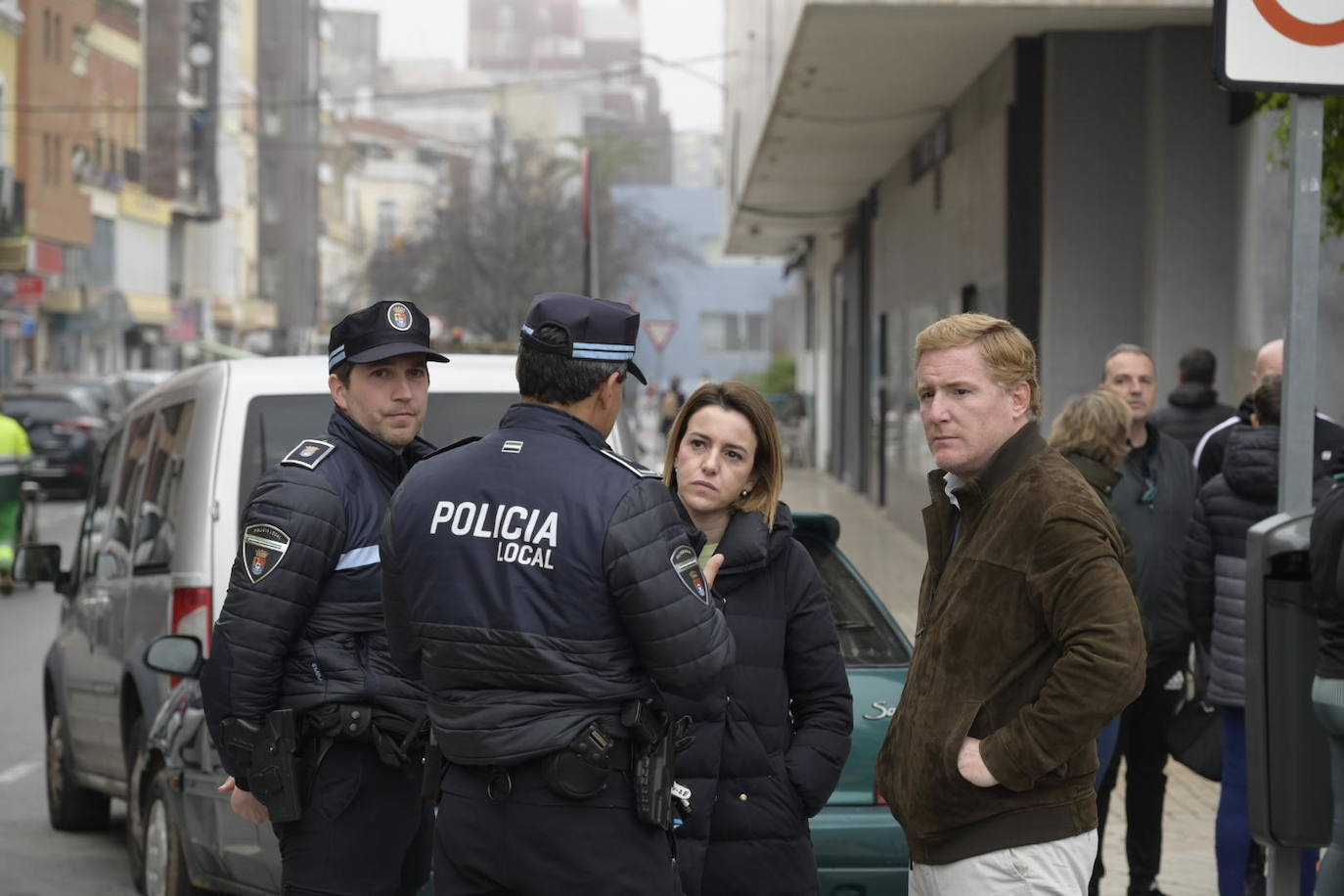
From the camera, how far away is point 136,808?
7.28 metres

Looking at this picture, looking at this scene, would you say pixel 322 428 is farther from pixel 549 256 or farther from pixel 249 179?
pixel 249 179

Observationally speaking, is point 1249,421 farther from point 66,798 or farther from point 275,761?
point 66,798

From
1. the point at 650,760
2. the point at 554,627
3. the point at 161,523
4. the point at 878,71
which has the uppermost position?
the point at 878,71

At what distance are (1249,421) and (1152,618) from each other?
0.88 meters

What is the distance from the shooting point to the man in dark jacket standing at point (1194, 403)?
409 inches

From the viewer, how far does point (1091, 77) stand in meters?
16.1

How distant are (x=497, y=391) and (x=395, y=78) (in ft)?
583

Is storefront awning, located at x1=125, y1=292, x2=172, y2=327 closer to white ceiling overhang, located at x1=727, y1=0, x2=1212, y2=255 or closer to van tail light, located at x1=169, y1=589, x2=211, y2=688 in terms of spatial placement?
white ceiling overhang, located at x1=727, y1=0, x2=1212, y2=255

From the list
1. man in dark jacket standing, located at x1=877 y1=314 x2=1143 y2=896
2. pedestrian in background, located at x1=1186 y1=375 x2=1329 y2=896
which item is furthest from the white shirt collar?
pedestrian in background, located at x1=1186 y1=375 x2=1329 y2=896

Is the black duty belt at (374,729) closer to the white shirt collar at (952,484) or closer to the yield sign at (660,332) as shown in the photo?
the white shirt collar at (952,484)

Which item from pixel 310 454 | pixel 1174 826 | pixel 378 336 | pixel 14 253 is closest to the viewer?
pixel 310 454

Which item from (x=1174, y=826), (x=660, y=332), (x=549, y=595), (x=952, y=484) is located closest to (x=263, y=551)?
(x=549, y=595)

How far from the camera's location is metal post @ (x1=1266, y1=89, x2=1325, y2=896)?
4.85 meters

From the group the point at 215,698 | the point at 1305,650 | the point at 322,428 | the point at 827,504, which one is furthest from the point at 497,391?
the point at 827,504
